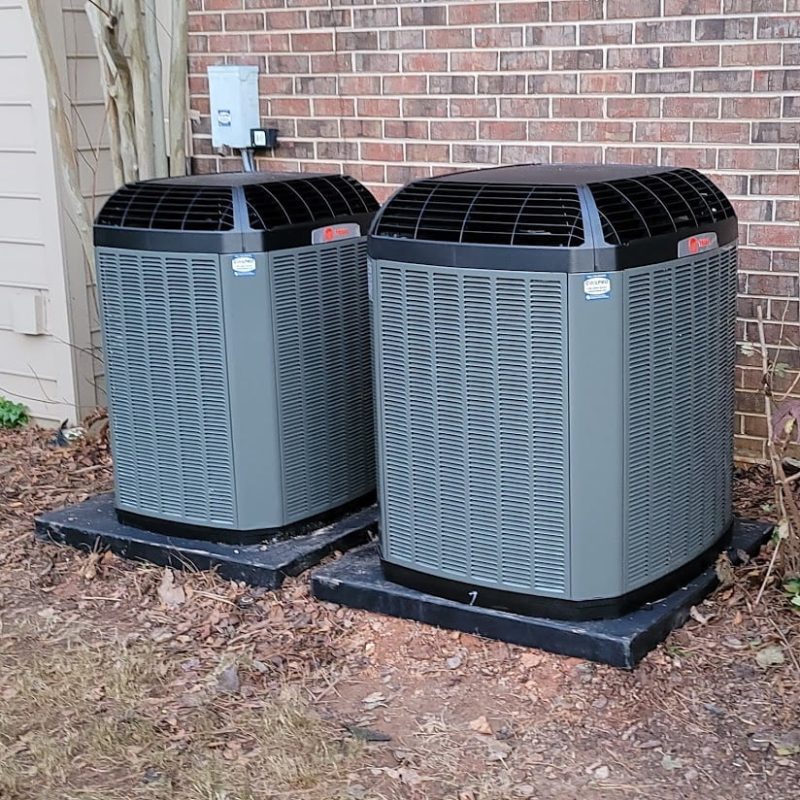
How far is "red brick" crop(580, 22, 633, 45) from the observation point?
4.72 m

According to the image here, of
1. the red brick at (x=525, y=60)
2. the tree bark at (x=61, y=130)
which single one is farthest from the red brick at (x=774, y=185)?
the tree bark at (x=61, y=130)

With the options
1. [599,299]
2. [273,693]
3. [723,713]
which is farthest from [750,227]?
[273,693]

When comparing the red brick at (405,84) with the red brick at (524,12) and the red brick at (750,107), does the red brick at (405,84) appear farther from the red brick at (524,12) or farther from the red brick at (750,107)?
the red brick at (750,107)

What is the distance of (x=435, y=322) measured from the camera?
3.48 meters

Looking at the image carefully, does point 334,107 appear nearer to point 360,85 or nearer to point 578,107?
point 360,85

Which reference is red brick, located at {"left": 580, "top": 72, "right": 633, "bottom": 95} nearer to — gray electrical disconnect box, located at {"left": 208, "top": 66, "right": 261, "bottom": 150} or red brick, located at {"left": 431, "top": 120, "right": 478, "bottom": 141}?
red brick, located at {"left": 431, "top": 120, "right": 478, "bottom": 141}

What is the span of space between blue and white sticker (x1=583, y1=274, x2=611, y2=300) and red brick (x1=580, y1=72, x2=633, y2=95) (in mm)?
1790

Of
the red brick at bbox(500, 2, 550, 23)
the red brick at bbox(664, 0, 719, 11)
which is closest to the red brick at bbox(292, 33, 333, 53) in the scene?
the red brick at bbox(500, 2, 550, 23)

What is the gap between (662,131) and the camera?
4719 millimetres

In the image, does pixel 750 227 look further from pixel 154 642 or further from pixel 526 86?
pixel 154 642

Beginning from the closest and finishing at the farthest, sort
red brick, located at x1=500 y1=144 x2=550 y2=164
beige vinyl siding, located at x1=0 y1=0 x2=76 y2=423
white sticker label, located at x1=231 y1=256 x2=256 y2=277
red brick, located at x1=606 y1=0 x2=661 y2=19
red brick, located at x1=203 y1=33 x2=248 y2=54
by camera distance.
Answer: white sticker label, located at x1=231 y1=256 x2=256 y2=277 → red brick, located at x1=606 y1=0 x2=661 y2=19 → red brick, located at x1=500 y1=144 x2=550 y2=164 → red brick, located at x1=203 y1=33 x2=248 y2=54 → beige vinyl siding, located at x1=0 y1=0 x2=76 y2=423

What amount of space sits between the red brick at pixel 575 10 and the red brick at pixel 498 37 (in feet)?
0.57

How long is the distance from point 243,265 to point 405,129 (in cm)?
169

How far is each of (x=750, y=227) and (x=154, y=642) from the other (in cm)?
259
